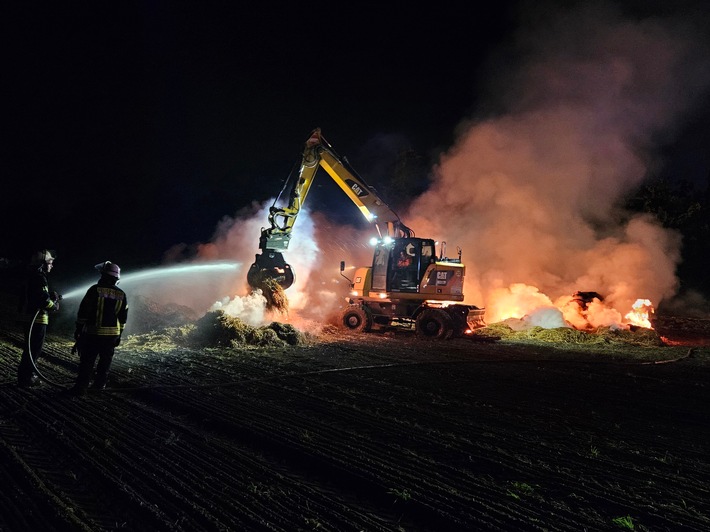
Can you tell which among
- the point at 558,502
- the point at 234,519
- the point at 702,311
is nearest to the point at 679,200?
the point at 702,311

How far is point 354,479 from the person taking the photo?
3.60 metres

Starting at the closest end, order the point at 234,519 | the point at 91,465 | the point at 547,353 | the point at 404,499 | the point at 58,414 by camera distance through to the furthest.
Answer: the point at 234,519, the point at 404,499, the point at 91,465, the point at 58,414, the point at 547,353

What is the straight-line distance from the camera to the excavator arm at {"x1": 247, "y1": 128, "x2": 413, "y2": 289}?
524 inches

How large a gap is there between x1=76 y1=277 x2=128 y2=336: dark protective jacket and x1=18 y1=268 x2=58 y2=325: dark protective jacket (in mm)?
621

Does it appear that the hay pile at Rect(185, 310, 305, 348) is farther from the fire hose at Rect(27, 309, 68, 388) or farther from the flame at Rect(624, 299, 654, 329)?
the flame at Rect(624, 299, 654, 329)

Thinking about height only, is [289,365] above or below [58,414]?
above

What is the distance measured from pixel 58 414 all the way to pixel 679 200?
31.5 metres

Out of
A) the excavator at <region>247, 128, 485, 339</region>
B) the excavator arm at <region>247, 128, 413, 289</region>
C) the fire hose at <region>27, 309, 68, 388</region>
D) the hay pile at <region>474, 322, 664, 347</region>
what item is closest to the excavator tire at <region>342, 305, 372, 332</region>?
the excavator at <region>247, 128, 485, 339</region>

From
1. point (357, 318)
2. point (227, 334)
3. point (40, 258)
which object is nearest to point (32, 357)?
point (40, 258)

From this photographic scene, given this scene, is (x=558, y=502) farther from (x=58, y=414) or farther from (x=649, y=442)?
(x=58, y=414)

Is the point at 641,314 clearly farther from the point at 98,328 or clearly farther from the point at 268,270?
the point at 98,328

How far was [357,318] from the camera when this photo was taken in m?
15.0

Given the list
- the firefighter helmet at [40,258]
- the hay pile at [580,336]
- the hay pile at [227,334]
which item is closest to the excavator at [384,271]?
the hay pile at [580,336]

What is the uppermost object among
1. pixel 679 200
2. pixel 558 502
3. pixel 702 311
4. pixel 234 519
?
pixel 679 200
